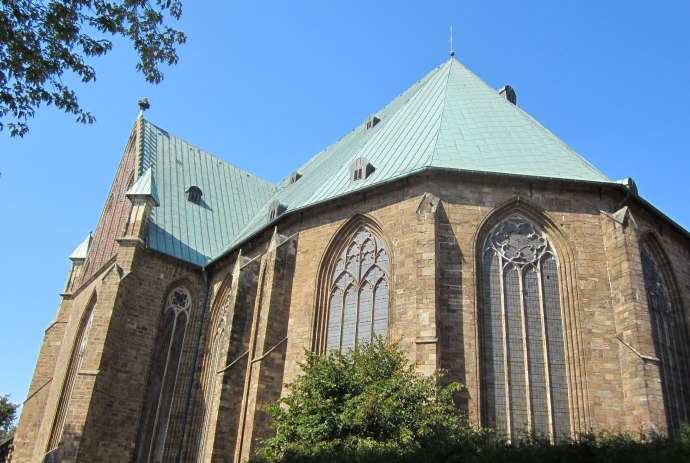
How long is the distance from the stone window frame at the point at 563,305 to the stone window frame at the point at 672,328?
4.88 ft

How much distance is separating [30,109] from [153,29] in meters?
1.98

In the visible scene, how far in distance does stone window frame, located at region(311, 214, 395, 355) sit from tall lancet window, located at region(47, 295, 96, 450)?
757 centimetres

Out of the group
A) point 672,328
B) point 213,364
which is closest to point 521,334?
point 672,328

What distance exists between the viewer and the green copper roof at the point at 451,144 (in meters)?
15.9

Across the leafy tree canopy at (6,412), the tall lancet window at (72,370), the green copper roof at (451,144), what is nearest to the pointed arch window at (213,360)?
the green copper roof at (451,144)

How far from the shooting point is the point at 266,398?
48.4ft

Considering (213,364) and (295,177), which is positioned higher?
(295,177)

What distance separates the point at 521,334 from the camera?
1393 centimetres

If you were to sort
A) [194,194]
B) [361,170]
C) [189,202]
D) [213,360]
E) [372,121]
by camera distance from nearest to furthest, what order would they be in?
[361,170]
[213,360]
[372,121]
[189,202]
[194,194]

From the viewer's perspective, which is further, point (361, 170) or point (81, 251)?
point (81, 251)

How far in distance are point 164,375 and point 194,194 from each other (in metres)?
7.92

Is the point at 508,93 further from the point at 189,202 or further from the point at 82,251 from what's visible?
the point at 82,251

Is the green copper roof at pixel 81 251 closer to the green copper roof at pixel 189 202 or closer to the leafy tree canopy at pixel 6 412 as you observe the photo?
the green copper roof at pixel 189 202

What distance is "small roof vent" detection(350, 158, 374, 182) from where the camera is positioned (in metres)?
17.2
